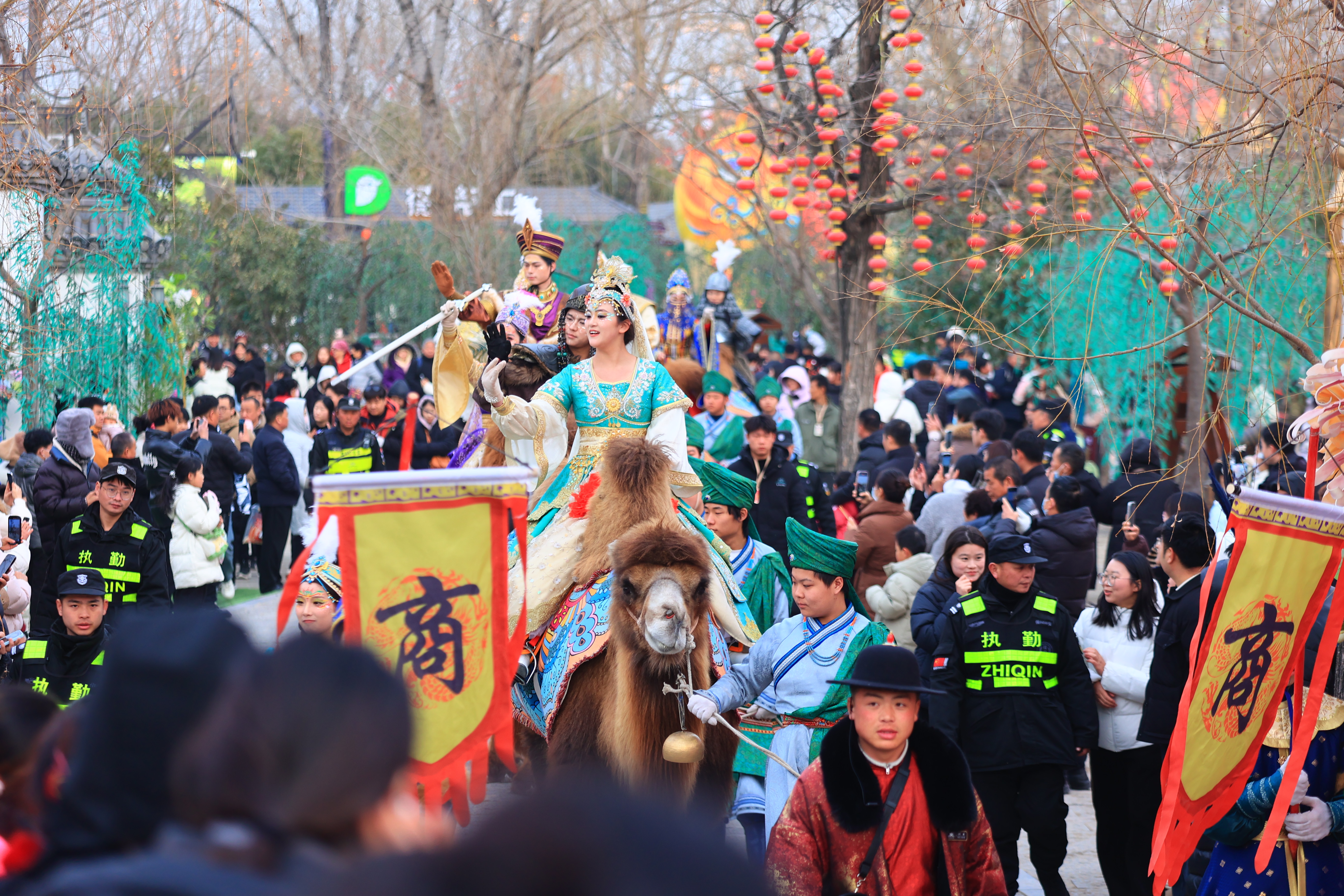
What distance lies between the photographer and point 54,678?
5.41 m

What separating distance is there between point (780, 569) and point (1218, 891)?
2.57 meters

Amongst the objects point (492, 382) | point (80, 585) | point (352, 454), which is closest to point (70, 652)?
point (80, 585)

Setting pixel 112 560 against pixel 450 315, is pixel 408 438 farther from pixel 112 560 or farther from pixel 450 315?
pixel 450 315

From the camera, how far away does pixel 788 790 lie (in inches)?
181

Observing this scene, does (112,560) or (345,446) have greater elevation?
(345,446)

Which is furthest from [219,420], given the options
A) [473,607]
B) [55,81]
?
[473,607]

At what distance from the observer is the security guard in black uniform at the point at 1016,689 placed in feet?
16.4

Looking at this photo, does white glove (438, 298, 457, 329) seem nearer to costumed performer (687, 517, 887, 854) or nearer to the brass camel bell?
costumed performer (687, 517, 887, 854)

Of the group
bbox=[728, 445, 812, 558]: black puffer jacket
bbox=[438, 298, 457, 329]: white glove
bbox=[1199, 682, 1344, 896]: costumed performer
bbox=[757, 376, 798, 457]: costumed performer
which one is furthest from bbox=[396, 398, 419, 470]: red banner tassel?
bbox=[1199, 682, 1344, 896]: costumed performer

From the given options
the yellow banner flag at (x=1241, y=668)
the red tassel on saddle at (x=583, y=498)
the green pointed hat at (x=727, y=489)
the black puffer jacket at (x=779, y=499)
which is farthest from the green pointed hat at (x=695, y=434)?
the yellow banner flag at (x=1241, y=668)

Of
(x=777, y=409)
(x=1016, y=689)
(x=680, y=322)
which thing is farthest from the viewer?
(x=777, y=409)

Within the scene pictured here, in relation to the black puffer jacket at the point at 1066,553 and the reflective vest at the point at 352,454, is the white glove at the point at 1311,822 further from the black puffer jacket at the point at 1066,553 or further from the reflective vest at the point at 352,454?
the reflective vest at the point at 352,454

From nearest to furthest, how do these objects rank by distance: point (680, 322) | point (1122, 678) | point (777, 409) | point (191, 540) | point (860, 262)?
point (1122, 678) < point (191, 540) < point (860, 262) < point (680, 322) < point (777, 409)

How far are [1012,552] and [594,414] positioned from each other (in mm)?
2005
